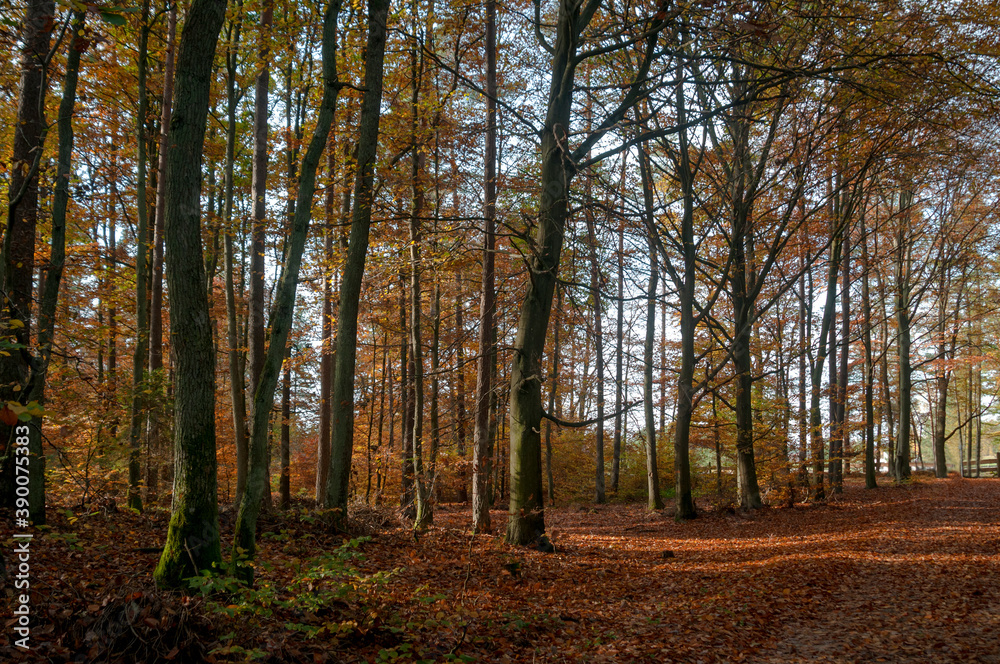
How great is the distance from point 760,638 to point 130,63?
15.3 meters

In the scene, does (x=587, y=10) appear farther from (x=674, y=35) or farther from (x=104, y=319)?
(x=104, y=319)

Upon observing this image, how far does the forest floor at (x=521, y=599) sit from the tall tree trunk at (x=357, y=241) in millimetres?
1590

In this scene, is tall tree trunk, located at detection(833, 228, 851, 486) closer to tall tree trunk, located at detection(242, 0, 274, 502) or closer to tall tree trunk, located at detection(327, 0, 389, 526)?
tall tree trunk, located at detection(327, 0, 389, 526)

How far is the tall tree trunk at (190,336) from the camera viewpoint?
4.47 meters

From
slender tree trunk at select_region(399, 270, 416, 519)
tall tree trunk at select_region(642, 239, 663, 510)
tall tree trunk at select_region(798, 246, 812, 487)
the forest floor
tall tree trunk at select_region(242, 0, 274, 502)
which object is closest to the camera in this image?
the forest floor

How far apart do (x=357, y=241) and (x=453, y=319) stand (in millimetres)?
11119

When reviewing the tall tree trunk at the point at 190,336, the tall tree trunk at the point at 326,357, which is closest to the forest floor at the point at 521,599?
the tall tree trunk at the point at 190,336

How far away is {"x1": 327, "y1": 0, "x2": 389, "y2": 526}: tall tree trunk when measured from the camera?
24.6ft

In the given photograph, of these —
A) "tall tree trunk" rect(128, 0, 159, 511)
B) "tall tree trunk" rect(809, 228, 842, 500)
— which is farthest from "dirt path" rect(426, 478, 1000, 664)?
"tall tree trunk" rect(128, 0, 159, 511)

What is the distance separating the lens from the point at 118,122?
11125mm

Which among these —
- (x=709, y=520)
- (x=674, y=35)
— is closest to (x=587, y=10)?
(x=674, y=35)

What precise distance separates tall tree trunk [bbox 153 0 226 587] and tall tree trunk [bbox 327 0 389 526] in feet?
9.34

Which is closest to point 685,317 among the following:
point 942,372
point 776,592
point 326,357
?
point 776,592

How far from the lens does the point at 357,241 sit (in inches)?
300
